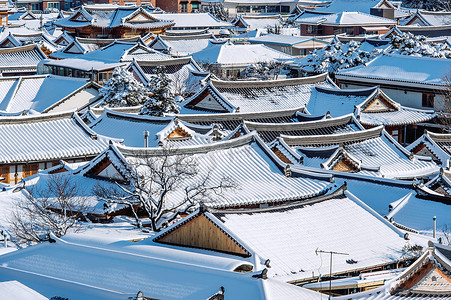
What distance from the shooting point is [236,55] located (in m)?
75.2

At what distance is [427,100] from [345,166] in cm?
1824

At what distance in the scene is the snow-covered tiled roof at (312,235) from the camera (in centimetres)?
2348

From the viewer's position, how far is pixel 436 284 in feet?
65.3

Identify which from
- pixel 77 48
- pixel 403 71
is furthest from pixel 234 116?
pixel 77 48

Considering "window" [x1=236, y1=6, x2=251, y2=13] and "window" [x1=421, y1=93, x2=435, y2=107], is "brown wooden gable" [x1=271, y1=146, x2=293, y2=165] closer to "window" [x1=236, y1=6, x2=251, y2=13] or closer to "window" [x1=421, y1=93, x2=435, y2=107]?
"window" [x1=421, y1=93, x2=435, y2=107]

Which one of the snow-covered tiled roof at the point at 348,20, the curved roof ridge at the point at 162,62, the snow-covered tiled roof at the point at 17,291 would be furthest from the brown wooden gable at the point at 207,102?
the snow-covered tiled roof at the point at 348,20

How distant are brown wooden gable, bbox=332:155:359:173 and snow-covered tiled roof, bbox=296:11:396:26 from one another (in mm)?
58693

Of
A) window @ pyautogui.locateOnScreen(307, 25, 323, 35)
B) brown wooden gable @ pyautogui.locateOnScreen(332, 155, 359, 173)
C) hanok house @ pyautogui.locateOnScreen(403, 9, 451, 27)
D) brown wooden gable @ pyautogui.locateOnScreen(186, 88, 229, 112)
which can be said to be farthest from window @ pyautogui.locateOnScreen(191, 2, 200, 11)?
brown wooden gable @ pyautogui.locateOnScreen(332, 155, 359, 173)

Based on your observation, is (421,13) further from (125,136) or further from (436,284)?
(436,284)

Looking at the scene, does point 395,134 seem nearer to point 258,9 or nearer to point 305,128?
point 305,128

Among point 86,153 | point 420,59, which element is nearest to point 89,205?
point 86,153

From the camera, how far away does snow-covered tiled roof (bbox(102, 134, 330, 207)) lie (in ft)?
99.2

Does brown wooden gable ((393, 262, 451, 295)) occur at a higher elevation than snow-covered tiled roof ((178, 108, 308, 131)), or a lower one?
higher

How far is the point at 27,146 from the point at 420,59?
2740 cm
